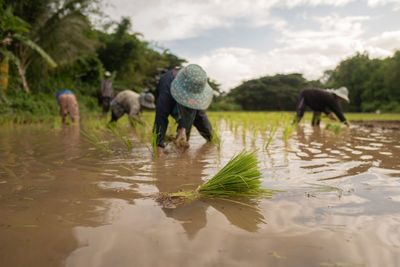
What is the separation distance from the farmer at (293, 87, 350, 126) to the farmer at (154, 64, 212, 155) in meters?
3.31

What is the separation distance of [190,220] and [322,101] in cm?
511

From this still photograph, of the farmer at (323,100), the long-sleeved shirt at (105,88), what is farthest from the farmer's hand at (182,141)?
the long-sleeved shirt at (105,88)

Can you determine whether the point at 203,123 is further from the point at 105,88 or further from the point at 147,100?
the point at 105,88

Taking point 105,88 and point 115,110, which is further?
point 105,88

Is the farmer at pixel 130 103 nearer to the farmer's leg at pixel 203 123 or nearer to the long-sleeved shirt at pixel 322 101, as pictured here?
the farmer's leg at pixel 203 123

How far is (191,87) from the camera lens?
227cm

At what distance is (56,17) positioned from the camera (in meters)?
9.51

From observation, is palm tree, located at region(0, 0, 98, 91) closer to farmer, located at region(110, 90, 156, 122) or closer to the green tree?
farmer, located at region(110, 90, 156, 122)

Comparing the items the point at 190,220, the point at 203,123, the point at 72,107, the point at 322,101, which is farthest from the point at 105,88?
the point at 190,220

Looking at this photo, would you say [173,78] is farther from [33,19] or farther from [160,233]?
[33,19]

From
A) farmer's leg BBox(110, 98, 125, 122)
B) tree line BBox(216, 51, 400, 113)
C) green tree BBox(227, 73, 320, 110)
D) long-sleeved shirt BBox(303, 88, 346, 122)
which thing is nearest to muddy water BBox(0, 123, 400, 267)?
farmer's leg BBox(110, 98, 125, 122)

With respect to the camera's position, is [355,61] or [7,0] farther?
[355,61]

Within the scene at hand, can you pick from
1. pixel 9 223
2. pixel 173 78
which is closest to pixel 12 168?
pixel 9 223

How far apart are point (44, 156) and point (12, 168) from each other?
48 cm
